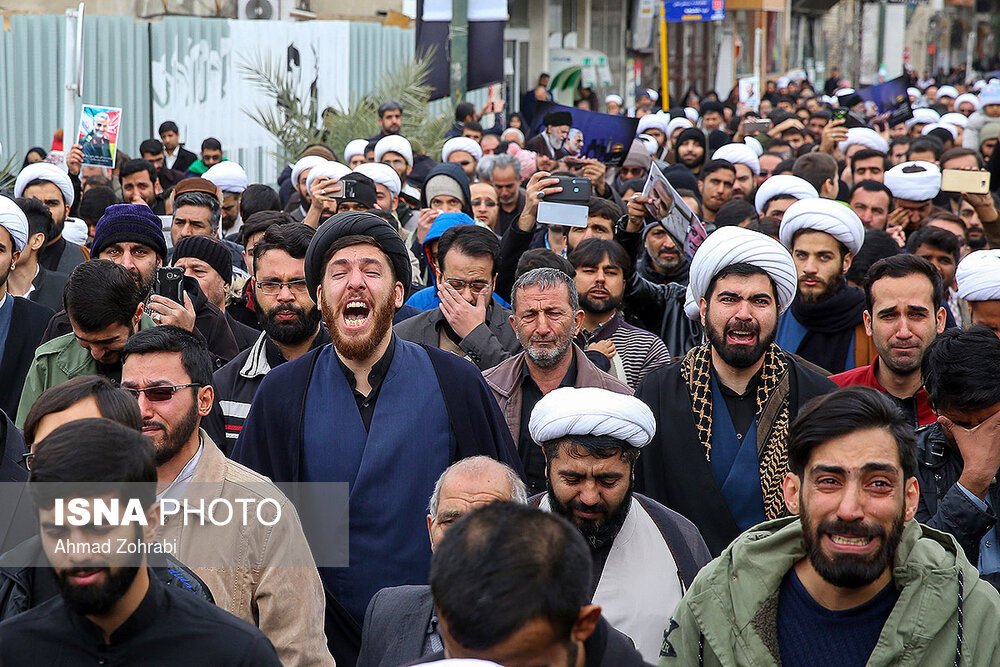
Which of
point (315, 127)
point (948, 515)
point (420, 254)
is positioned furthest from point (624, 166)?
point (948, 515)

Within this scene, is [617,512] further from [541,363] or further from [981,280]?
[981,280]

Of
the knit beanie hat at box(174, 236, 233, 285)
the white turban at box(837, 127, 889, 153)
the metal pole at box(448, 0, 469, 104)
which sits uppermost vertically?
the metal pole at box(448, 0, 469, 104)

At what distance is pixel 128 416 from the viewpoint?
299 centimetres

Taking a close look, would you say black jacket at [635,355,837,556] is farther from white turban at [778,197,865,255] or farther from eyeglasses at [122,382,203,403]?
white turban at [778,197,865,255]

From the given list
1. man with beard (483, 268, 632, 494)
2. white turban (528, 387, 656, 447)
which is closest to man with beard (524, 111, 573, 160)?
man with beard (483, 268, 632, 494)

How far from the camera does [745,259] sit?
4359mm

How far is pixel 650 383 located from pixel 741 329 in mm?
347

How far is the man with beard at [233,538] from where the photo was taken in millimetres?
3129

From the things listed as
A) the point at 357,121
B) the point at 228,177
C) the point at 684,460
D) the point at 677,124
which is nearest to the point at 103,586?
the point at 684,460

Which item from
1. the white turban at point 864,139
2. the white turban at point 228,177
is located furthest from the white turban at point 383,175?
the white turban at point 864,139

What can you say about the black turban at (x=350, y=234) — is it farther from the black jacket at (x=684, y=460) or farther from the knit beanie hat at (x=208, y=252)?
the knit beanie hat at (x=208, y=252)

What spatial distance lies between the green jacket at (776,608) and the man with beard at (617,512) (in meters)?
0.35

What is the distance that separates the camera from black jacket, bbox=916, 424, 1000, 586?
341cm

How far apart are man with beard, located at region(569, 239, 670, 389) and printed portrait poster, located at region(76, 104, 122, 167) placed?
192 inches
